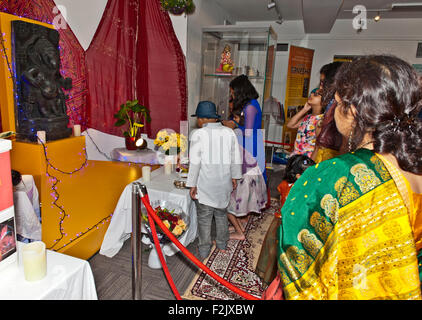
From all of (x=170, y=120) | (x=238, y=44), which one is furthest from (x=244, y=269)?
(x=238, y=44)

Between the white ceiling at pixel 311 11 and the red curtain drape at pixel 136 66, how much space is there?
5.35 feet

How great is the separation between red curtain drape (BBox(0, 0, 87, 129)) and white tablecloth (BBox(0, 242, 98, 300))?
8.98 ft

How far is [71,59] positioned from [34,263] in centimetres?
309

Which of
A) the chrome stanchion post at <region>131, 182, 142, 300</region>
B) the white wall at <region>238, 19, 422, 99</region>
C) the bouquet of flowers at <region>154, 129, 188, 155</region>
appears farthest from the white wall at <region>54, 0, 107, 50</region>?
the white wall at <region>238, 19, 422, 99</region>

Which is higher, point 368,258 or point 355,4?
point 355,4

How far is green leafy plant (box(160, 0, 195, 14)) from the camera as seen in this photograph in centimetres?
365

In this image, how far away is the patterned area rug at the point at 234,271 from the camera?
215 cm

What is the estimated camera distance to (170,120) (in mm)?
4125

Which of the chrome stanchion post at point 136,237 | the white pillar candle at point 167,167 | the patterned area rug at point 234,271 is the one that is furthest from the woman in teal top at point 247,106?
the chrome stanchion post at point 136,237

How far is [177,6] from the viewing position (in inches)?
145

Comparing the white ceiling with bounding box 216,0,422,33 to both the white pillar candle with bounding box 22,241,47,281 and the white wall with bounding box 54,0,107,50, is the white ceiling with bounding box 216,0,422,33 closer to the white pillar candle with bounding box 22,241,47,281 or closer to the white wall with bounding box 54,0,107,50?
the white wall with bounding box 54,0,107,50
